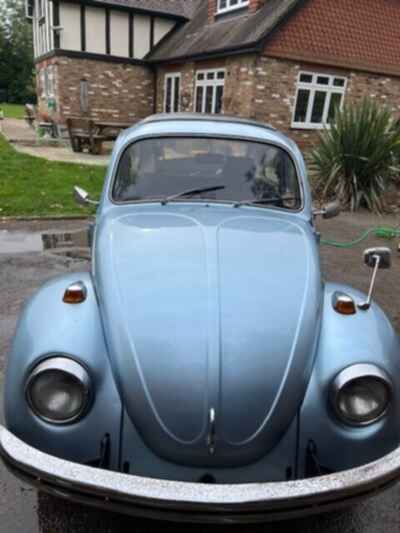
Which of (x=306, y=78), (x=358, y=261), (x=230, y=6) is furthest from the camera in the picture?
(x=230, y=6)

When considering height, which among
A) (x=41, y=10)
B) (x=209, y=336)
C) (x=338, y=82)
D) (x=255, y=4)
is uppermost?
(x=41, y=10)

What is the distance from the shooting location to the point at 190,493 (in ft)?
5.28

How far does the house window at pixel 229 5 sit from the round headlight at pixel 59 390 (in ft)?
54.0

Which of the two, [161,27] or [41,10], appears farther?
[41,10]

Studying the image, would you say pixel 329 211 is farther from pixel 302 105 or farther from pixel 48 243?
pixel 302 105

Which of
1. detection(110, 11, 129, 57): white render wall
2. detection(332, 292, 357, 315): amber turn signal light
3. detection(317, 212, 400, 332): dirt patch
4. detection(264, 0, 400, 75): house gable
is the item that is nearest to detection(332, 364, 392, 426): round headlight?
detection(332, 292, 357, 315): amber turn signal light

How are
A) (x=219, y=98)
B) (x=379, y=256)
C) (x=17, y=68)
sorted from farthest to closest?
1. (x=17, y=68)
2. (x=219, y=98)
3. (x=379, y=256)

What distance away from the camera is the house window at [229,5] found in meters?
15.4

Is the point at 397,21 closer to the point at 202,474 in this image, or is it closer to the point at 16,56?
the point at 202,474

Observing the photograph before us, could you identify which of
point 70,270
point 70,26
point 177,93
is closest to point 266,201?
point 70,270

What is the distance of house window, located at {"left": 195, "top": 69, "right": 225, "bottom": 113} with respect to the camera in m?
15.8

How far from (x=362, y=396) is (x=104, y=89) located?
20.3 metres

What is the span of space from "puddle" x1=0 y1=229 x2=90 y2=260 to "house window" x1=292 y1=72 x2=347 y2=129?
1084 cm

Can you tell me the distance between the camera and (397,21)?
52.2 feet
